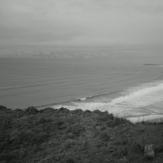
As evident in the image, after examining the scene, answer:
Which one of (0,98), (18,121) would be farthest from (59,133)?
(0,98)

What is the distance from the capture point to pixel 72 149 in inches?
355

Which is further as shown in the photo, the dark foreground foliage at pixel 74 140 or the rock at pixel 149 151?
the dark foreground foliage at pixel 74 140

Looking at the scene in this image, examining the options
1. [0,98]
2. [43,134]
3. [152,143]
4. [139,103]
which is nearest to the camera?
[152,143]

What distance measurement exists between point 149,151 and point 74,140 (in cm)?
384

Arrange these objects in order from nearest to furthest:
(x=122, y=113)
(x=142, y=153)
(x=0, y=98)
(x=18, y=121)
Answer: (x=142, y=153) < (x=18, y=121) < (x=122, y=113) < (x=0, y=98)

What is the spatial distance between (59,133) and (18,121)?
3.28 m

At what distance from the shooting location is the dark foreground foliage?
321 inches

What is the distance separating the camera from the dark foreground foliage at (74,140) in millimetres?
8148

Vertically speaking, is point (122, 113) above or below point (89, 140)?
below

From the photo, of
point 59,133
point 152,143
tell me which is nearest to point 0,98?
point 59,133

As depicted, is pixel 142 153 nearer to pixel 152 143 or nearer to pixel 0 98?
pixel 152 143

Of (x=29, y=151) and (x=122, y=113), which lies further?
(x=122, y=113)

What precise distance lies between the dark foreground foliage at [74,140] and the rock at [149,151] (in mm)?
159

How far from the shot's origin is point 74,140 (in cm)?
998
